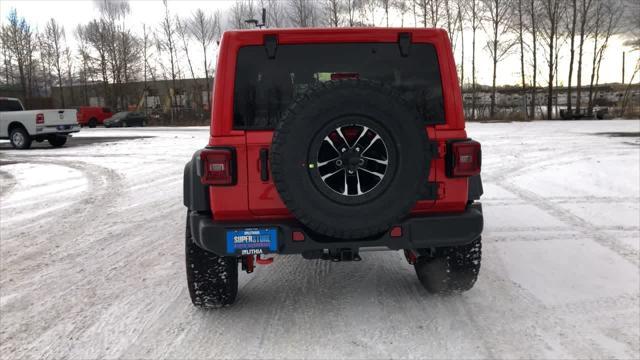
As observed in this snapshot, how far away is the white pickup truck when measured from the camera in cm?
1820

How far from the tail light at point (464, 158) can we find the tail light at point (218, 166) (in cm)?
146

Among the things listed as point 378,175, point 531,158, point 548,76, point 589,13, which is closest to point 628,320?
point 378,175

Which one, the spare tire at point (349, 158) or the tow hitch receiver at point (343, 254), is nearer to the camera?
the spare tire at point (349, 158)

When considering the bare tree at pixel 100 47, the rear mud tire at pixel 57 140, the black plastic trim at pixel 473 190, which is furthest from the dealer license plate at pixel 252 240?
the bare tree at pixel 100 47

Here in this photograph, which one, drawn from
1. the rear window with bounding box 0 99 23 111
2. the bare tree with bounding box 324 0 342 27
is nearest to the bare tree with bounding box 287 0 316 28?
the bare tree with bounding box 324 0 342 27

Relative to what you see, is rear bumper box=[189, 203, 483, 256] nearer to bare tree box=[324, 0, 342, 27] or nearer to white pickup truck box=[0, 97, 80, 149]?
white pickup truck box=[0, 97, 80, 149]

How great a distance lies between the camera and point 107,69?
177 ft

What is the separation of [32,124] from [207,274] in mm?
17611

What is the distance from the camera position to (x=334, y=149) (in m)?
3.07

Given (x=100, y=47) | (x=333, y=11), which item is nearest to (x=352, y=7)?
(x=333, y=11)

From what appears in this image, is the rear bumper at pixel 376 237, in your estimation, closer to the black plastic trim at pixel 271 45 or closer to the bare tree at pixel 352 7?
the black plastic trim at pixel 271 45

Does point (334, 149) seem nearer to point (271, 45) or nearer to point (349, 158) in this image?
point (349, 158)

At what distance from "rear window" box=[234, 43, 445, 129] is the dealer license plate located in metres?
0.69

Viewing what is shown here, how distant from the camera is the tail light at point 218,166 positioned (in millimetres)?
3223
